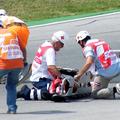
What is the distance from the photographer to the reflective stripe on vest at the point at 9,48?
34.9 feet

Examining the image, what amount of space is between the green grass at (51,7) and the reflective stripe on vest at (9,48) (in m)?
22.9

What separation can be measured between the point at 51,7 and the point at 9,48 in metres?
26.5

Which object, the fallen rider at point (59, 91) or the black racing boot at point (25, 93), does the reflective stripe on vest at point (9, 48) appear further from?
the black racing boot at point (25, 93)

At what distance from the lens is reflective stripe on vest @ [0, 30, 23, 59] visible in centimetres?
1065

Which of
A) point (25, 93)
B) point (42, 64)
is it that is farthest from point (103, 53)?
point (25, 93)

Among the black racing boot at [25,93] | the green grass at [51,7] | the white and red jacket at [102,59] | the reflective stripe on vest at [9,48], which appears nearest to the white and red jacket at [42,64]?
the black racing boot at [25,93]

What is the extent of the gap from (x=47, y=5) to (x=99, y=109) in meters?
26.8

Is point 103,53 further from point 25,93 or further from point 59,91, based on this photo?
point 25,93

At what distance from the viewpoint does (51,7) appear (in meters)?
37.1

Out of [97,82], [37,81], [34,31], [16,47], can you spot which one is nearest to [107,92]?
[97,82]

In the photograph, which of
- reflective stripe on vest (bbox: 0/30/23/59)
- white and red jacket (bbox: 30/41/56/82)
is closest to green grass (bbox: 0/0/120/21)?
white and red jacket (bbox: 30/41/56/82)

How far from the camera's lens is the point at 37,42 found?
23.4 meters

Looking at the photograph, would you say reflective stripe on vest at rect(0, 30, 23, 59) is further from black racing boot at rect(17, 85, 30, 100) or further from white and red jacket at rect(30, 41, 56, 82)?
black racing boot at rect(17, 85, 30, 100)

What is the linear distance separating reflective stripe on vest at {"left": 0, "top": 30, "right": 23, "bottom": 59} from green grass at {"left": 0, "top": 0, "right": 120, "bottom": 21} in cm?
2289
